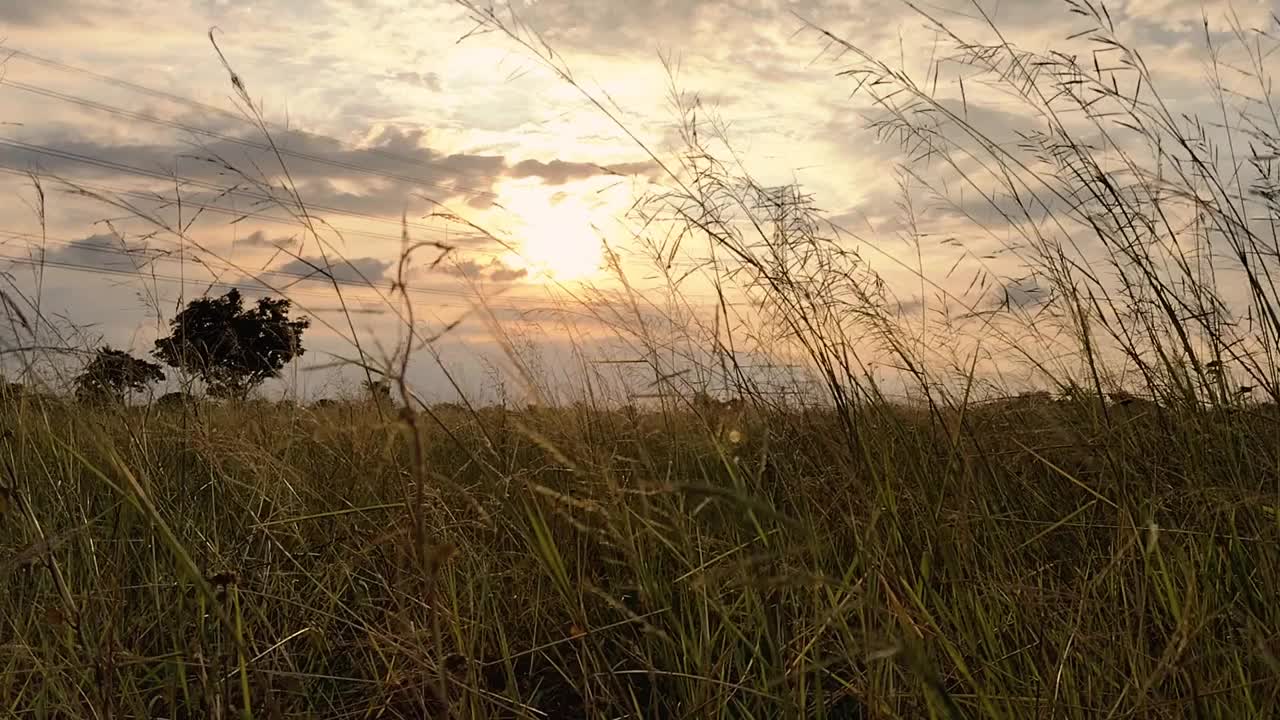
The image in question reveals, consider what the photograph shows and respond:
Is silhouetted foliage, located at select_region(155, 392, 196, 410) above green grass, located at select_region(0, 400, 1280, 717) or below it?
above

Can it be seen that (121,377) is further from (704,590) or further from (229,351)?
(704,590)

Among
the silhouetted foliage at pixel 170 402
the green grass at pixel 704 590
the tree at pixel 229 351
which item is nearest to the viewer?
the green grass at pixel 704 590

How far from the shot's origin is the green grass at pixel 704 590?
56.0 inches

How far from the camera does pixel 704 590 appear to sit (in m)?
1.19

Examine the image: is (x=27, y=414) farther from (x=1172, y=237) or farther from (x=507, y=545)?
(x=1172, y=237)

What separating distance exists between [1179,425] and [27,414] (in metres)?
3.41

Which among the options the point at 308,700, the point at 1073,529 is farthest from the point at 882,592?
the point at 308,700

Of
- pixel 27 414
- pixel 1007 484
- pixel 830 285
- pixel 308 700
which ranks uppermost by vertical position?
pixel 830 285

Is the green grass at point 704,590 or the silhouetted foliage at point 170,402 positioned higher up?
the silhouetted foliage at point 170,402

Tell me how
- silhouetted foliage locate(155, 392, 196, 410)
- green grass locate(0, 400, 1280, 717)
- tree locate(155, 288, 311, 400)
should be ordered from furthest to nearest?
1. silhouetted foliage locate(155, 392, 196, 410)
2. tree locate(155, 288, 311, 400)
3. green grass locate(0, 400, 1280, 717)

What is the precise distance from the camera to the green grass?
1.42 m

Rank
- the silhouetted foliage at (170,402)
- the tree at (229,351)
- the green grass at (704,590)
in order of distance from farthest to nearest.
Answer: the silhouetted foliage at (170,402) < the tree at (229,351) < the green grass at (704,590)

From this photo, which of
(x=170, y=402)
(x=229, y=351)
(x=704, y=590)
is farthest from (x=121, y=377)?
(x=704, y=590)

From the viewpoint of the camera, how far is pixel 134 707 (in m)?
1.56
